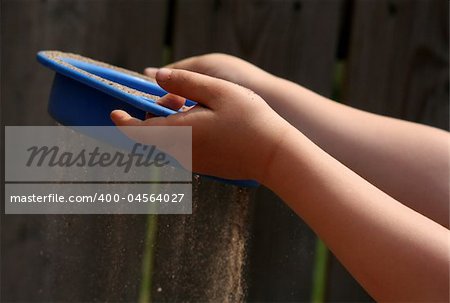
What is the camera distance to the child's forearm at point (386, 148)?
1.06m

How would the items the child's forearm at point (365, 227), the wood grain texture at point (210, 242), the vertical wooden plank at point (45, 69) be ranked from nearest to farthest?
the child's forearm at point (365, 227)
the wood grain texture at point (210, 242)
the vertical wooden plank at point (45, 69)

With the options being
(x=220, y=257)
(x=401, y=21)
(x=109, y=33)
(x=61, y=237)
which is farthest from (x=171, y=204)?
(x=401, y=21)

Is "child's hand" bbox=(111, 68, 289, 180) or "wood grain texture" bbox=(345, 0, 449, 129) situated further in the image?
"wood grain texture" bbox=(345, 0, 449, 129)

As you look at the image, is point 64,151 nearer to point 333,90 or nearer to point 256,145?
point 256,145

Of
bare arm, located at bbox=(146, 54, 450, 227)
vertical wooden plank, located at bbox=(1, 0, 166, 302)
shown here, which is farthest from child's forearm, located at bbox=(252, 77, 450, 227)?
vertical wooden plank, located at bbox=(1, 0, 166, 302)

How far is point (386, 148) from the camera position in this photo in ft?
3.51

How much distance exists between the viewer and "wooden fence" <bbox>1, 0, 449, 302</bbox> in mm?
1350

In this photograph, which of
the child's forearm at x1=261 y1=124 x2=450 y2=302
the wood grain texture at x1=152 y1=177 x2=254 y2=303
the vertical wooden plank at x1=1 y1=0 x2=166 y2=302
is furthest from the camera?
the vertical wooden plank at x1=1 y1=0 x2=166 y2=302

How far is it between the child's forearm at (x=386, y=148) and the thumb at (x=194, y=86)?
0.30 m

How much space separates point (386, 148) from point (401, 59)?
0.41 metres

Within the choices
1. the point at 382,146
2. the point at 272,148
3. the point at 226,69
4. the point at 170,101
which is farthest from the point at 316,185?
the point at 226,69

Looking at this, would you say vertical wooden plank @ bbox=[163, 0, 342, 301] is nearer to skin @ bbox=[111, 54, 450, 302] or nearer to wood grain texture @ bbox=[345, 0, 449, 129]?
wood grain texture @ bbox=[345, 0, 449, 129]

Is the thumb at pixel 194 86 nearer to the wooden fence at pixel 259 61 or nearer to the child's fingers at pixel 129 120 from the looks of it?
the child's fingers at pixel 129 120

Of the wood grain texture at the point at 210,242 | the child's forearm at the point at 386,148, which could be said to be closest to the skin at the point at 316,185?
the wood grain texture at the point at 210,242
